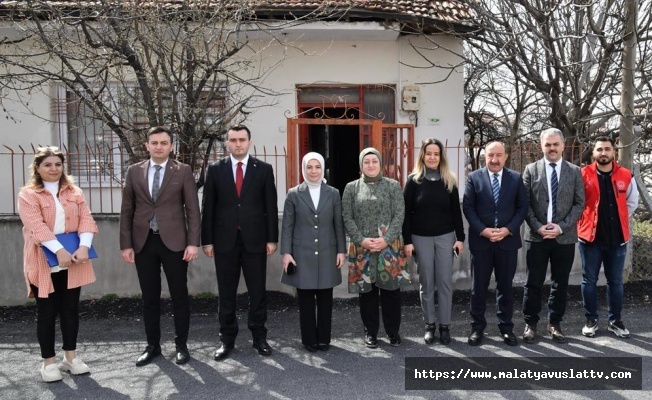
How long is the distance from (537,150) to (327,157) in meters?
3.17

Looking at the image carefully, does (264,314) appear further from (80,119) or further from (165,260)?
(80,119)

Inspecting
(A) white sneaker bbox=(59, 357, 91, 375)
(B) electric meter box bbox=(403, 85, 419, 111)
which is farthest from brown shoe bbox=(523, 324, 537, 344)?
(B) electric meter box bbox=(403, 85, 419, 111)

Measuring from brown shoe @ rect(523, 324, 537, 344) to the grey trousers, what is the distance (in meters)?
0.72

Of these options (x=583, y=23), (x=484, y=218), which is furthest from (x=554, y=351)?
(x=583, y=23)

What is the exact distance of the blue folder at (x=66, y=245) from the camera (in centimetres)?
450

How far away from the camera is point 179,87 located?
21.5ft

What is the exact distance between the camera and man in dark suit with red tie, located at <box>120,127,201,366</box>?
4.87 meters

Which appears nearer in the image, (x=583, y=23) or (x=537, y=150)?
(x=537, y=150)

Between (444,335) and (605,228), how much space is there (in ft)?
5.87

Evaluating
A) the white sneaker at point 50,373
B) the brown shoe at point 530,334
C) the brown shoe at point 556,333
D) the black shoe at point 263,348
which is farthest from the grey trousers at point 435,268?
the white sneaker at point 50,373

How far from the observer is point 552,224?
5195 mm

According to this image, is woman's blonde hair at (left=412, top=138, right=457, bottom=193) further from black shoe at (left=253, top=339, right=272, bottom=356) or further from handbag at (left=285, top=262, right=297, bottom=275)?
black shoe at (left=253, top=339, right=272, bottom=356)

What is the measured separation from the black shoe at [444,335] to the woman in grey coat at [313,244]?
104 cm

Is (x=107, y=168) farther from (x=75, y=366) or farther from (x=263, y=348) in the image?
(x=263, y=348)
